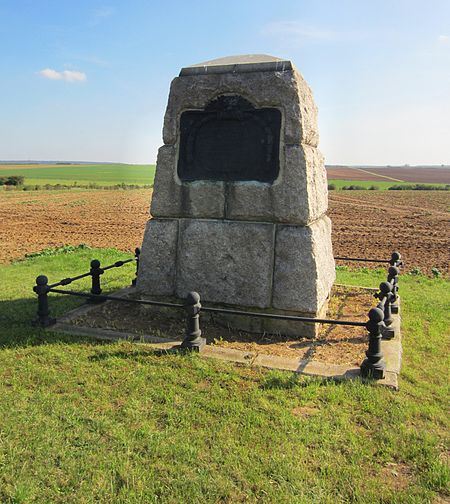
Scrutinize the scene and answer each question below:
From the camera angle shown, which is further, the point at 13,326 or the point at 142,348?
the point at 13,326

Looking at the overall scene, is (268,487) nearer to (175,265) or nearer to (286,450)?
(286,450)

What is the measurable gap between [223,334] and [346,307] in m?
2.17

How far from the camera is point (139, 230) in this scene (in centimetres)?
1867

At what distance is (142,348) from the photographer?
4734mm

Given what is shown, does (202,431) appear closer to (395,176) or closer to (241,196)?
(241,196)

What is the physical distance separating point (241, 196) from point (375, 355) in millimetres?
2381

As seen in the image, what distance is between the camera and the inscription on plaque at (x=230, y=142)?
5.28m

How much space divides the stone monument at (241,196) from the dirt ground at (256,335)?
0.21m

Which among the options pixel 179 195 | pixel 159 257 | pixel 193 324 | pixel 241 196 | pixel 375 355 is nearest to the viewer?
pixel 375 355

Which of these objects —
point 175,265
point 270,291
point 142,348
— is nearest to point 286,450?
point 142,348

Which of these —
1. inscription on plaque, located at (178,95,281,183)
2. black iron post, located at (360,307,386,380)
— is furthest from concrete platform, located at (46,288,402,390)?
inscription on plaque, located at (178,95,281,183)

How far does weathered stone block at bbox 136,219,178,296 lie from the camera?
18.9ft

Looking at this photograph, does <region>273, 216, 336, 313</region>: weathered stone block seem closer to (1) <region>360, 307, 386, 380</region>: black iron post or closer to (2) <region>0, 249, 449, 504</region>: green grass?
(1) <region>360, 307, 386, 380</region>: black iron post

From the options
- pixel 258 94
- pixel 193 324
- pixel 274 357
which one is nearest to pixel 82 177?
pixel 258 94
